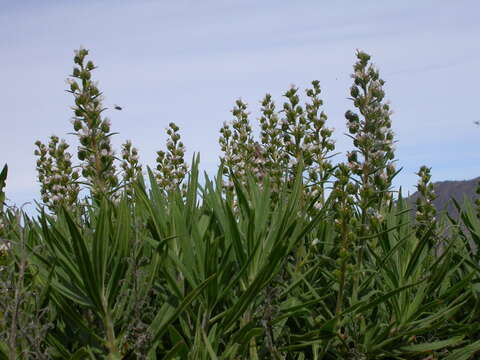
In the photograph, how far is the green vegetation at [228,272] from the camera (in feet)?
8.09

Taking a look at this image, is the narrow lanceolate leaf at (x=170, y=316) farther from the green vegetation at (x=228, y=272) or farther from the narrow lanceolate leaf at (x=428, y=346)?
the narrow lanceolate leaf at (x=428, y=346)

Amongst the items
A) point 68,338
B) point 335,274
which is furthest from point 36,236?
point 335,274

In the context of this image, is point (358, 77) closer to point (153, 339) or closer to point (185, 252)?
point (185, 252)

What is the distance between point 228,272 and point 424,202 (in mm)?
1780

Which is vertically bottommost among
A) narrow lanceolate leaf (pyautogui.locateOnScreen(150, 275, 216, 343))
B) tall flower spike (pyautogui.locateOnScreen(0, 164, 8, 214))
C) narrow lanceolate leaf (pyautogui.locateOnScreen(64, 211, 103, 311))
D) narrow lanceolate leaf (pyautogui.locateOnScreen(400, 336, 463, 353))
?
narrow lanceolate leaf (pyautogui.locateOnScreen(400, 336, 463, 353))

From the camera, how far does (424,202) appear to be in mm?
4043

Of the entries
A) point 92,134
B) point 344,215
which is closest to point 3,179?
point 92,134

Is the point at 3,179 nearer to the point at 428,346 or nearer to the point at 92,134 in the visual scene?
the point at 92,134

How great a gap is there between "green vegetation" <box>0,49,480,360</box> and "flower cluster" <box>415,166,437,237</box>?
0.01m

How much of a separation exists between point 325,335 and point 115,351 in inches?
36.9

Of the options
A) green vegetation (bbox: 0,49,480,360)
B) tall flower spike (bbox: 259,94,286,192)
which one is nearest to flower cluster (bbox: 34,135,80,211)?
green vegetation (bbox: 0,49,480,360)

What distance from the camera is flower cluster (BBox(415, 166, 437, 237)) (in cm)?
396

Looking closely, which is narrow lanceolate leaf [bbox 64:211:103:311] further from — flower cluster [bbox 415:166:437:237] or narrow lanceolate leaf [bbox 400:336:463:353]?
flower cluster [bbox 415:166:437:237]

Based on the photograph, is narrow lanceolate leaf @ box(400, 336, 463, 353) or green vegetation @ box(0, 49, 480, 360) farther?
narrow lanceolate leaf @ box(400, 336, 463, 353)
